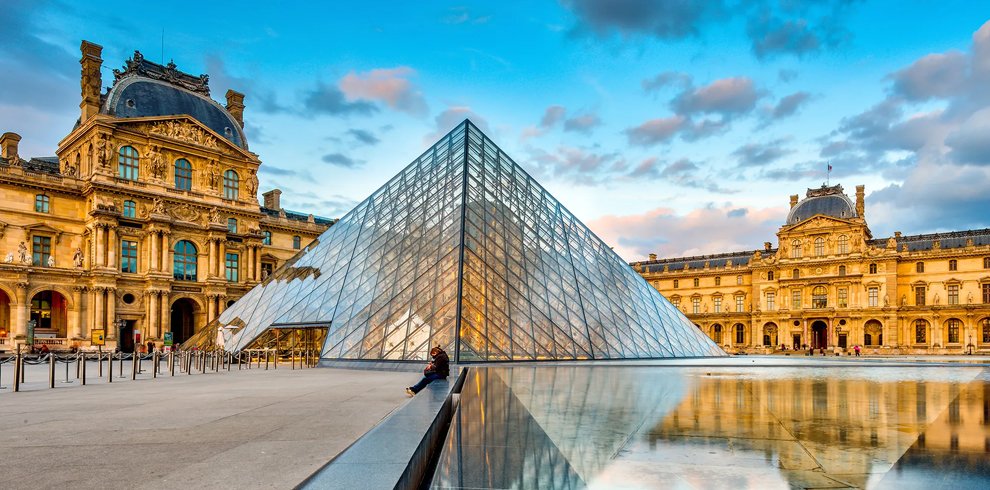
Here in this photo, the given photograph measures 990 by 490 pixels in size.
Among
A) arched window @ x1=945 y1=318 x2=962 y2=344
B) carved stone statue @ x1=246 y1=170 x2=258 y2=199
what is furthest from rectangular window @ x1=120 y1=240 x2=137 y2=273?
arched window @ x1=945 y1=318 x2=962 y2=344

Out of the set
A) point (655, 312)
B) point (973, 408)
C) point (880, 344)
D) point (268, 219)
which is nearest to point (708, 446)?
point (973, 408)

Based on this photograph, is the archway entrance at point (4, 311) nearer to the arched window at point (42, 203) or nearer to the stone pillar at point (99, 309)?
the stone pillar at point (99, 309)

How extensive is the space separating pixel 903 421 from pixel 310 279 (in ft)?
64.9

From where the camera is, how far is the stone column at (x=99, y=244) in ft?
129

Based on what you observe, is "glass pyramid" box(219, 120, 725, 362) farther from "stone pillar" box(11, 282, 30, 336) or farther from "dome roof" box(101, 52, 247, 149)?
"dome roof" box(101, 52, 247, 149)

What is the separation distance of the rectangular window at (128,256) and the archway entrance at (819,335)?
194ft

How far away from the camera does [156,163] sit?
42375 millimetres

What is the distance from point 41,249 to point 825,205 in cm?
6473

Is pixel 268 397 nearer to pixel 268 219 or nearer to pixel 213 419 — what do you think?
pixel 213 419

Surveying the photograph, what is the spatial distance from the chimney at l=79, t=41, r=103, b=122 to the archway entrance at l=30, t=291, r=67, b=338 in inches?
444

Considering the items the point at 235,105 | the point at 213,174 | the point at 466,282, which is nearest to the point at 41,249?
the point at 213,174

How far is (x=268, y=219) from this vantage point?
172 feet

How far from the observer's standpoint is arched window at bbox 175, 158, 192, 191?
44.2m

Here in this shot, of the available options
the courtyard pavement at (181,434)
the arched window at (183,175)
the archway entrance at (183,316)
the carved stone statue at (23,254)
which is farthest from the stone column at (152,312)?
the courtyard pavement at (181,434)
